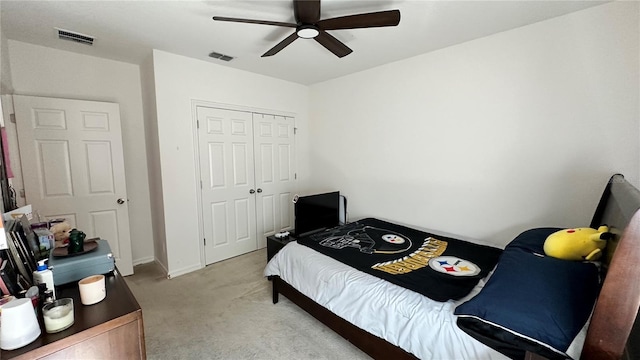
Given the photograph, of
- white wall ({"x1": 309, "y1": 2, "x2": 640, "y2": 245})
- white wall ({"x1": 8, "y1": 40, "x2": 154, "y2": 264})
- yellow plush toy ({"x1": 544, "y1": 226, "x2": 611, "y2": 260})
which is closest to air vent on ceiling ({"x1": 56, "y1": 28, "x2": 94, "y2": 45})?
white wall ({"x1": 8, "y1": 40, "x2": 154, "y2": 264})

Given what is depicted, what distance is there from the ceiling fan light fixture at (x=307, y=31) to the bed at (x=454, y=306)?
1741 mm

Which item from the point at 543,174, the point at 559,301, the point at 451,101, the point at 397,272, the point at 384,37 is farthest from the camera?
the point at 451,101

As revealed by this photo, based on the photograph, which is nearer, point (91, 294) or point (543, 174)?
point (91, 294)

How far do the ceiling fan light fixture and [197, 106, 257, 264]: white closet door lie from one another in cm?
181

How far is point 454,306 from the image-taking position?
1.44 meters

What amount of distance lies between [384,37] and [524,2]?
1061 millimetres

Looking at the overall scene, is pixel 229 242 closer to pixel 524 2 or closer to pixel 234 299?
pixel 234 299

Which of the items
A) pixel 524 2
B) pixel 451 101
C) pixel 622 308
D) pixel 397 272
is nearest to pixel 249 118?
pixel 451 101

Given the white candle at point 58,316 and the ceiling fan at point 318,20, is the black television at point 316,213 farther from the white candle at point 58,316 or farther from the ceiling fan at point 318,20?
the white candle at point 58,316

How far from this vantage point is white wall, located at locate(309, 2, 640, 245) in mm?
1946

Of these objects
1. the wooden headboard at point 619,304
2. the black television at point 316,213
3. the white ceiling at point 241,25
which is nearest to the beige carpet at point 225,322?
the black television at point 316,213

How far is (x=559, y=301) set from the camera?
110 centimetres

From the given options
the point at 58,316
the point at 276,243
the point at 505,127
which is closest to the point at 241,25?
the point at 276,243

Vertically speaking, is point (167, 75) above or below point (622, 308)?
above
